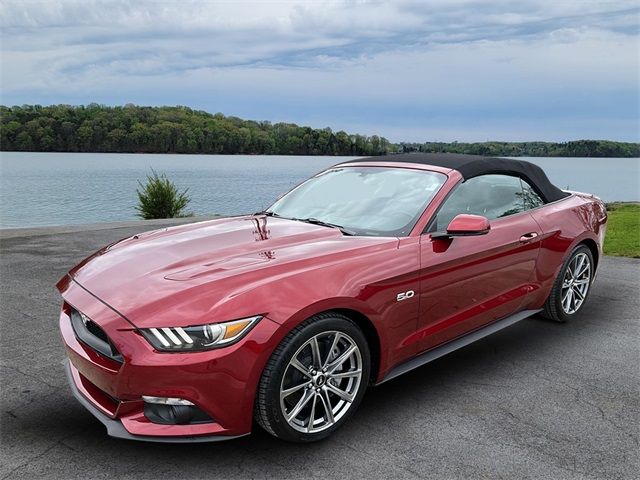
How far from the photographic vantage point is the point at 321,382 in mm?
2963

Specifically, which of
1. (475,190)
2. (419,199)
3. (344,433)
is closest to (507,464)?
(344,433)

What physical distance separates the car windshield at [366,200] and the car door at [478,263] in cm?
19

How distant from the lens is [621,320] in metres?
5.20

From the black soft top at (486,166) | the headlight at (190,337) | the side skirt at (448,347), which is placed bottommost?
the side skirt at (448,347)

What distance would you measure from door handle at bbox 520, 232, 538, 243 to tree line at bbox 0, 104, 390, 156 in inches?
1135

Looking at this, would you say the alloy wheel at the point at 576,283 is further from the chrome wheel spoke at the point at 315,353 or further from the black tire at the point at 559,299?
the chrome wheel spoke at the point at 315,353

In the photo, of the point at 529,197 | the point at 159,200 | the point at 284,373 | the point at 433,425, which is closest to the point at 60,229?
the point at 159,200

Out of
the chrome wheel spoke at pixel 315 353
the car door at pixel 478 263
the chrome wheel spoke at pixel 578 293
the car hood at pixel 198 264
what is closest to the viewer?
the car hood at pixel 198 264

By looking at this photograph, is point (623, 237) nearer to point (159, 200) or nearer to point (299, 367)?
point (299, 367)

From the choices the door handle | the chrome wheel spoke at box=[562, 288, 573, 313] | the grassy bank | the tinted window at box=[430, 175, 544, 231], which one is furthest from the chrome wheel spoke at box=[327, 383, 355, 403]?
the grassy bank

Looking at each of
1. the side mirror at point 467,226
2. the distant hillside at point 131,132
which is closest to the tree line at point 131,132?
the distant hillside at point 131,132

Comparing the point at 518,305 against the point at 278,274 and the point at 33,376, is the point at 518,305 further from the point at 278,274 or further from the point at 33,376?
the point at 33,376

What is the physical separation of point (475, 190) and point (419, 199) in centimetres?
58

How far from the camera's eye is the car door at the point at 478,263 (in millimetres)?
3494
